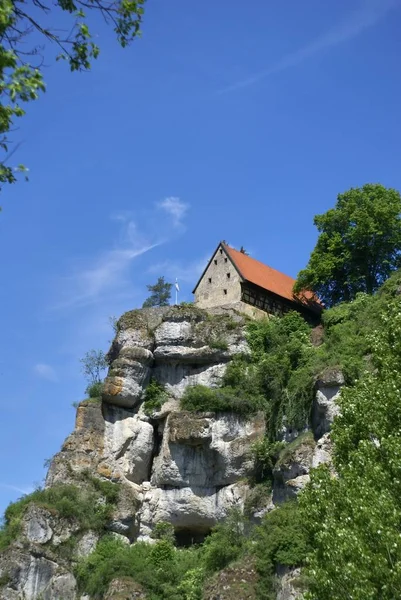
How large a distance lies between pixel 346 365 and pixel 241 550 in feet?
28.6

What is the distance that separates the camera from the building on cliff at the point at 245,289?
158ft

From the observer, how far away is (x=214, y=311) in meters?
45.8

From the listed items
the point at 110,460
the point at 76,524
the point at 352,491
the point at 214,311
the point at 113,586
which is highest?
the point at 214,311

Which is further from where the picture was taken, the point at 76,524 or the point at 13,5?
the point at 76,524

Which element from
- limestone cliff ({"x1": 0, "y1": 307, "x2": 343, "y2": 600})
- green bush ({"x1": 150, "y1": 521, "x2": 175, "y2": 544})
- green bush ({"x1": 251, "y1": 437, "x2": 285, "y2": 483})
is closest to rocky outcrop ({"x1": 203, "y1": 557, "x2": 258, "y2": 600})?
limestone cliff ({"x1": 0, "y1": 307, "x2": 343, "y2": 600})

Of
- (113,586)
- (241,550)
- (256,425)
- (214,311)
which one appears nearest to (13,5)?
(241,550)

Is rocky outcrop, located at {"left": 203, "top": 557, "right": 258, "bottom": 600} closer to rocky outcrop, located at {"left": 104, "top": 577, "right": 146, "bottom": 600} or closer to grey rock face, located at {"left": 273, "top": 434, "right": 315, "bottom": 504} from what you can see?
rocky outcrop, located at {"left": 104, "top": 577, "right": 146, "bottom": 600}

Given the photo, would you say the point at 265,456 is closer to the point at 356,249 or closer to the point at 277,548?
the point at 277,548

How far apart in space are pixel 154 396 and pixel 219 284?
10093 millimetres

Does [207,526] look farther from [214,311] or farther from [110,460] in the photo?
[214,311]

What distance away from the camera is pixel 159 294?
181ft

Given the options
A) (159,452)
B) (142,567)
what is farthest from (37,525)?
(159,452)

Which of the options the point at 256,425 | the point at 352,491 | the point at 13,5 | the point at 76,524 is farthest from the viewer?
the point at 256,425

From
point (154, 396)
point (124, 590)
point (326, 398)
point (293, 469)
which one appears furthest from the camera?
point (154, 396)
